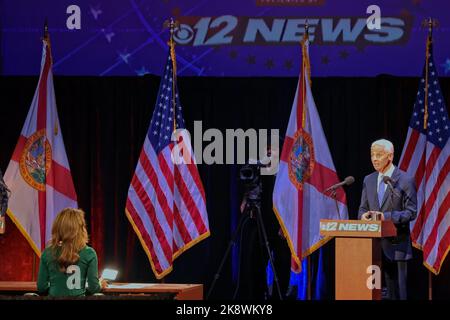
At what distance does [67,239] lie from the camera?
5004 millimetres

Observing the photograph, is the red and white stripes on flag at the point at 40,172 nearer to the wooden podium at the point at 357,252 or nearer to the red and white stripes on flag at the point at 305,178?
the red and white stripes on flag at the point at 305,178

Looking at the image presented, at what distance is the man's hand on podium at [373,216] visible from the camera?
20.7 feet

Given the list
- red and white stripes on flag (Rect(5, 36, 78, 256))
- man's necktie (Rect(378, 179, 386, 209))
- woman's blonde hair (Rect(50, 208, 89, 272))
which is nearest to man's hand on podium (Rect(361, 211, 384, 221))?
man's necktie (Rect(378, 179, 386, 209))

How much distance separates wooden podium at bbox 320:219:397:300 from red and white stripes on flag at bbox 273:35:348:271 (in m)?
1.93

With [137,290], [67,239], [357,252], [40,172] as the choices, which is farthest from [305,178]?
[67,239]

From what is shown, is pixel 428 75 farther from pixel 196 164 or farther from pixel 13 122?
pixel 13 122

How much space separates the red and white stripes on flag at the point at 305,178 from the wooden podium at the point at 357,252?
6.32ft

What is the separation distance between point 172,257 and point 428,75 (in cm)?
324

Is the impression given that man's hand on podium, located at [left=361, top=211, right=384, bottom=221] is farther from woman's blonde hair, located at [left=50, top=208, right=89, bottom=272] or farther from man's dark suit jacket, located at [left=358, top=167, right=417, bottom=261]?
woman's blonde hair, located at [left=50, top=208, right=89, bottom=272]

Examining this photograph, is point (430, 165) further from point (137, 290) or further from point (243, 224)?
point (137, 290)

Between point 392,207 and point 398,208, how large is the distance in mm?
54

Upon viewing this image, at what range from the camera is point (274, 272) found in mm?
8203

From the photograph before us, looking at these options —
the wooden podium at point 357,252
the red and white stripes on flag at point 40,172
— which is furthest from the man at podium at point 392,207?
the red and white stripes on flag at point 40,172
